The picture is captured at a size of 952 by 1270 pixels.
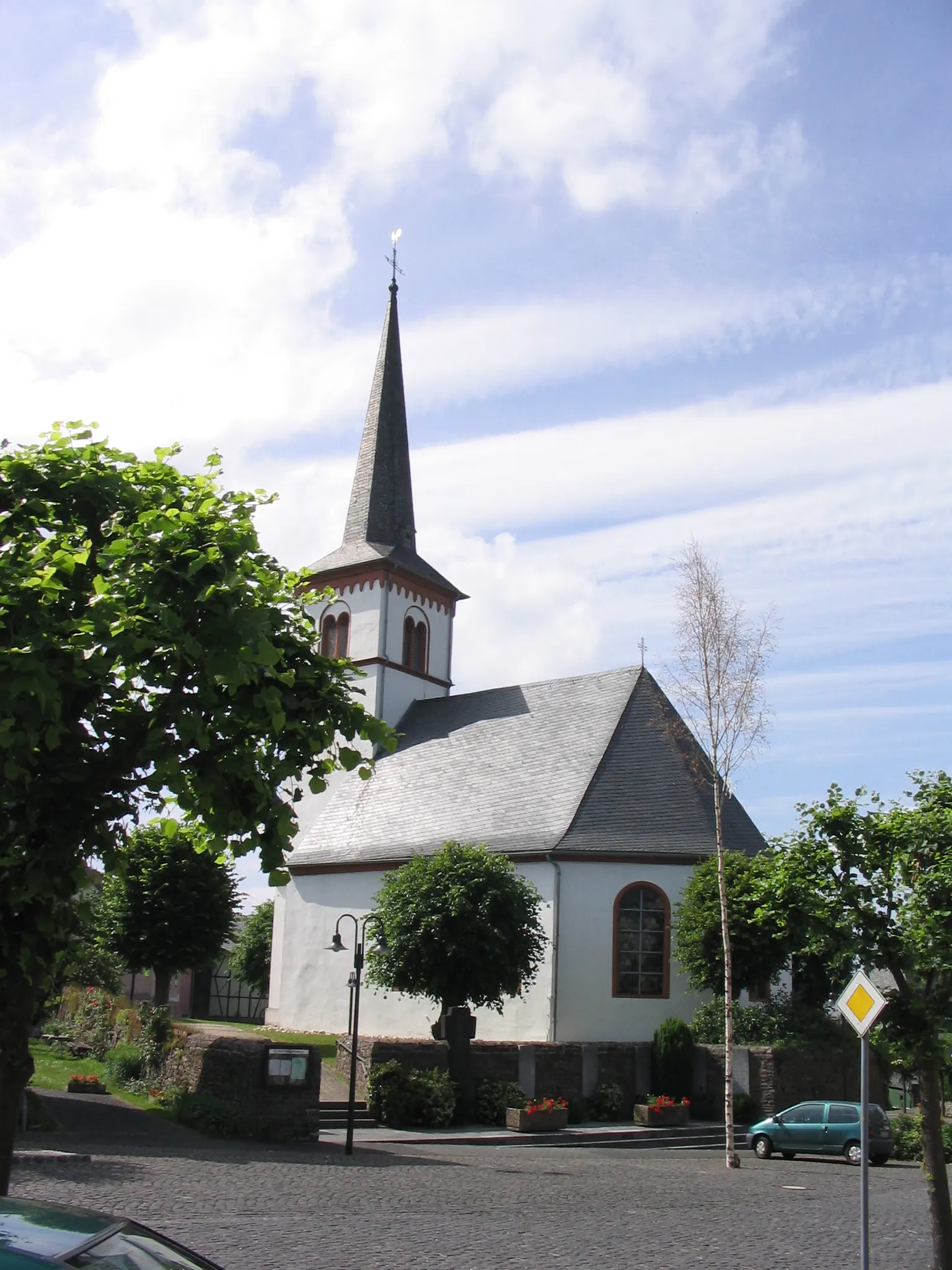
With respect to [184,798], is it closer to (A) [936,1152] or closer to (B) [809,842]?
(B) [809,842]

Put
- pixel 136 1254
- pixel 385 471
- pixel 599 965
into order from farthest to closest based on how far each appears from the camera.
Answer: pixel 385 471
pixel 599 965
pixel 136 1254

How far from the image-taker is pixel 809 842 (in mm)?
13344

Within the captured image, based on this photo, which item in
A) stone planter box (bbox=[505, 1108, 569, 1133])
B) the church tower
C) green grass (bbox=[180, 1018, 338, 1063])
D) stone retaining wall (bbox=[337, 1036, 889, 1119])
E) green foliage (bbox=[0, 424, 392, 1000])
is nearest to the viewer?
green foliage (bbox=[0, 424, 392, 1000])

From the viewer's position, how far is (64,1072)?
26.6 metres

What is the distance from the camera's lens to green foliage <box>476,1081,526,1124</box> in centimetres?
2562

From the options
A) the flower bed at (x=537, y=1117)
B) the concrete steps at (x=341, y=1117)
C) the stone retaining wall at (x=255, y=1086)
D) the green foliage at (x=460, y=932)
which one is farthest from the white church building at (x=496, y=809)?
the stone retaining wall at (x=255, y=1086)

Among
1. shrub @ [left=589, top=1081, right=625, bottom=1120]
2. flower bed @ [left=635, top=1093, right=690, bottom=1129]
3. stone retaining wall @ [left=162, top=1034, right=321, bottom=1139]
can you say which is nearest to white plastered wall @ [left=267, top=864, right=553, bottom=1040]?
shrub @ [left=589, top=1081, right=625, bottom=1120]

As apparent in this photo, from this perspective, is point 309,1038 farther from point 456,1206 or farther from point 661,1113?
point 456,1206

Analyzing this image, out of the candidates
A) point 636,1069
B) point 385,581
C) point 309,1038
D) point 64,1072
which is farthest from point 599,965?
point 385,581

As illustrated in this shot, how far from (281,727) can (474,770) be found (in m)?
30.6

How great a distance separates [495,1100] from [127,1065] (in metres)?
7.63

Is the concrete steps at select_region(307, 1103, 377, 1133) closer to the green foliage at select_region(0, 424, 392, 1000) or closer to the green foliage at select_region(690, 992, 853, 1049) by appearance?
the green foliage at select_region(690, 992, 853, 1049)

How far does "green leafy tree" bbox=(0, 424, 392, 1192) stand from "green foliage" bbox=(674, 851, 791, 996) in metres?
21.9

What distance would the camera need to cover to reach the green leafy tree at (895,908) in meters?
12.5
